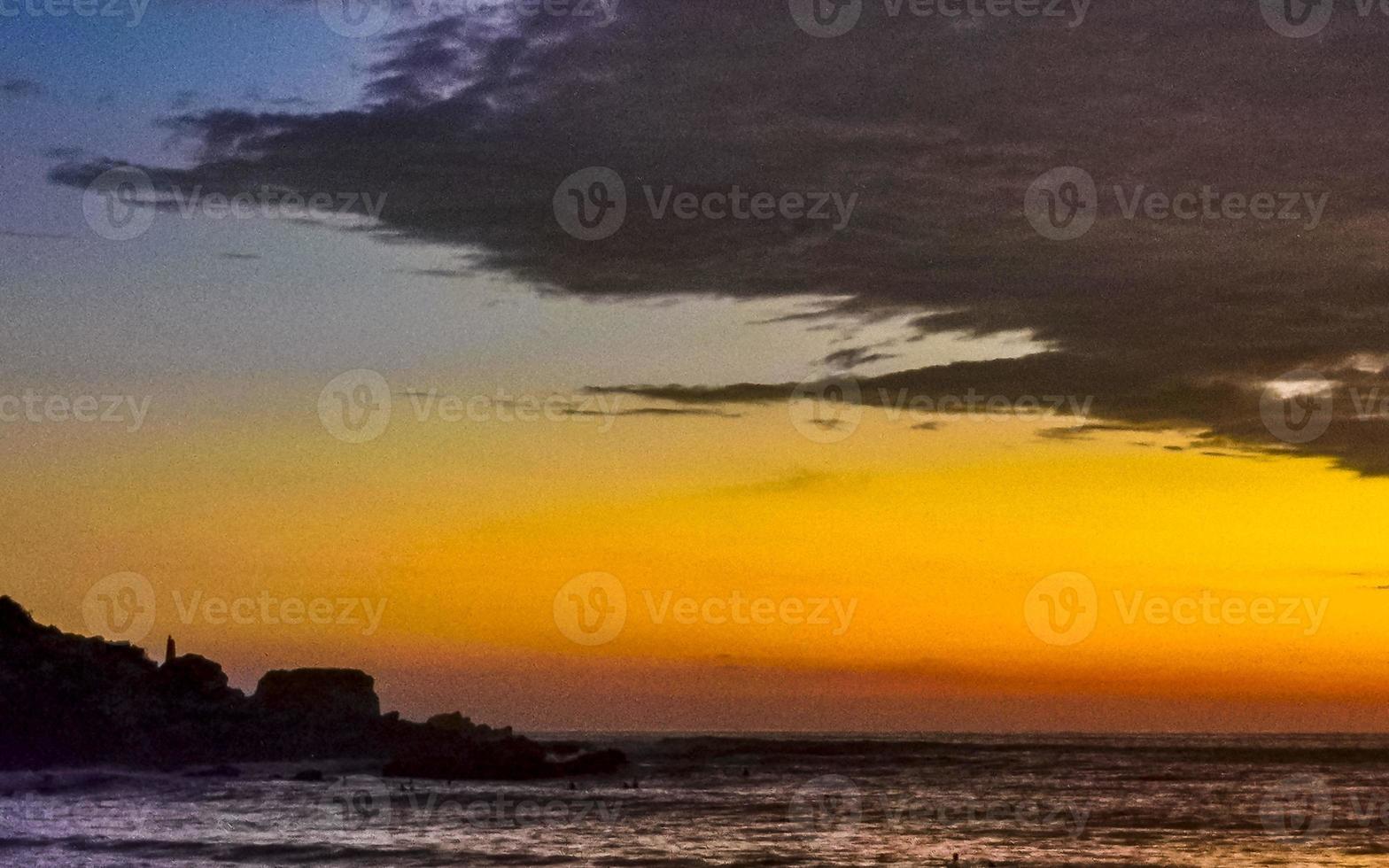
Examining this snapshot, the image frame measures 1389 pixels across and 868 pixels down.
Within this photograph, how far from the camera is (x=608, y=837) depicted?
52.3 metres

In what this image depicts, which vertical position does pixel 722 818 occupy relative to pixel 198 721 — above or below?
below

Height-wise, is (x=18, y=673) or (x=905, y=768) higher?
(x=18, y=673)

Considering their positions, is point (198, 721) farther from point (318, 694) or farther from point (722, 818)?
point (722, 818)

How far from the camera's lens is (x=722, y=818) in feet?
203

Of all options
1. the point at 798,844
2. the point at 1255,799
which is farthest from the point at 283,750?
the point at 1255,799

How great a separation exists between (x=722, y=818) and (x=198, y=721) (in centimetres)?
4233

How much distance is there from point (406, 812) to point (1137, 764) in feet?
218

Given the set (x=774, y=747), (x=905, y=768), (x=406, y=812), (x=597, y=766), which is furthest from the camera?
(x=774, y=747)

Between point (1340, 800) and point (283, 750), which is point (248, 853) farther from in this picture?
point (1340, 800)

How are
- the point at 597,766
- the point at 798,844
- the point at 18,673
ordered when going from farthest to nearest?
the point at 597,766, the point at 18,673, the point at 798,844

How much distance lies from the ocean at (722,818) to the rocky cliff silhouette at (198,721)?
327 cm

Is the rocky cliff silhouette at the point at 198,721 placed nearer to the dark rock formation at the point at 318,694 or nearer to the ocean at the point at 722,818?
the dark rock formation at the point at 318,694

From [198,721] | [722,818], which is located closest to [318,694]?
[198,721]

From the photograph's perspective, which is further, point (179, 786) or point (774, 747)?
point (774, 747)
